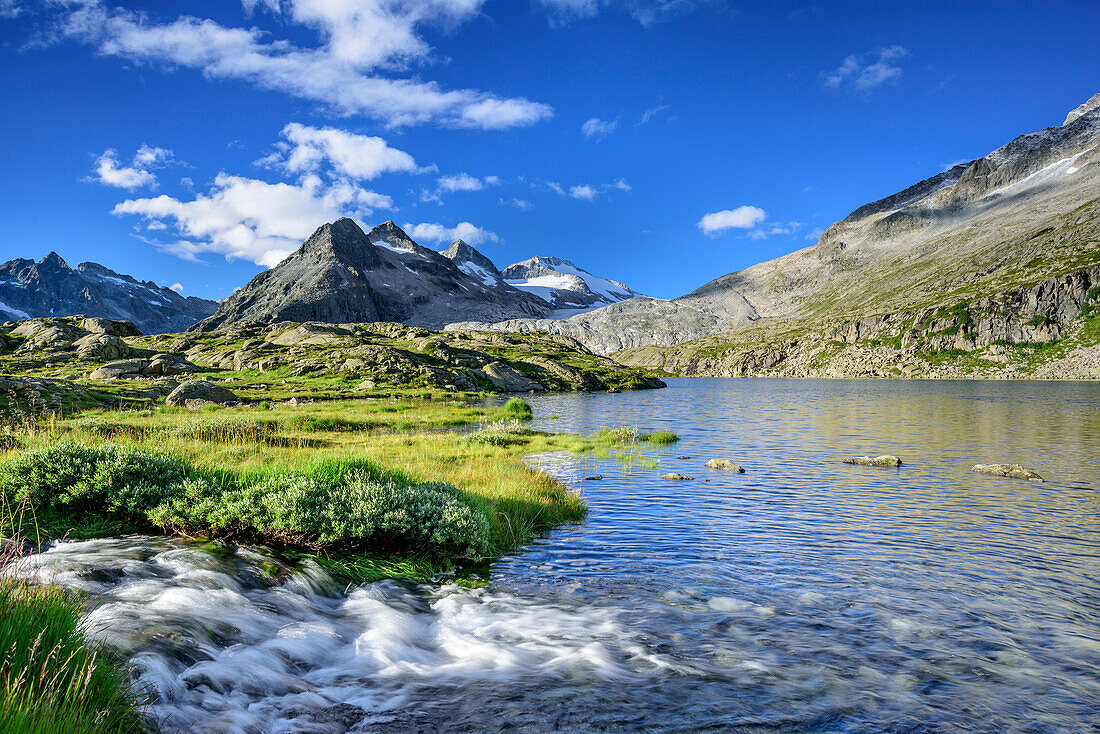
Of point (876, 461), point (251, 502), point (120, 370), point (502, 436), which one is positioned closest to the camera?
point (251, 502)

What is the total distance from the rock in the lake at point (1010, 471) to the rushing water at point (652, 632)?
30.9 feet

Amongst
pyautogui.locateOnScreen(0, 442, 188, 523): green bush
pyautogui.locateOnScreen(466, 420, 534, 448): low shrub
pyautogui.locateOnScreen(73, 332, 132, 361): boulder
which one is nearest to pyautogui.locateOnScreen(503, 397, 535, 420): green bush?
pyautogui.locateOnScreen(466, 420, 534, 448): low shrub

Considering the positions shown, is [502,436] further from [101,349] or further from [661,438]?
[101,349]

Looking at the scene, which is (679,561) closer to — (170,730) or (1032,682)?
(1032,682)

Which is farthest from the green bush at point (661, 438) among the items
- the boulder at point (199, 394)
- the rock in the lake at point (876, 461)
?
the boulder at point (199, 394)

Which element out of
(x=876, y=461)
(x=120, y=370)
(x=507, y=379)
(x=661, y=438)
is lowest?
(x=876, y=461)

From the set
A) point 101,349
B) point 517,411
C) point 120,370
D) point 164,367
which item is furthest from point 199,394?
point 101,349

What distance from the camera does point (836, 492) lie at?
24562mm

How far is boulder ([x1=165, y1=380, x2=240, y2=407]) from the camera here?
2074 inches

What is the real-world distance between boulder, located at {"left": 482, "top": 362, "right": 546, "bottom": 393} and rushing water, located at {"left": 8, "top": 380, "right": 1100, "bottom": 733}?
104 meters

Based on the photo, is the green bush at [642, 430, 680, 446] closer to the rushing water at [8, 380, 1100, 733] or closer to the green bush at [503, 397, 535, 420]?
the green bush at [503, 397, 535, 420]

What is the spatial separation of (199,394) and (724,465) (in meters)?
51.7

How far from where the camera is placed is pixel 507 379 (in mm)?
125062

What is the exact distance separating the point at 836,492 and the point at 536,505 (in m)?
14.5
